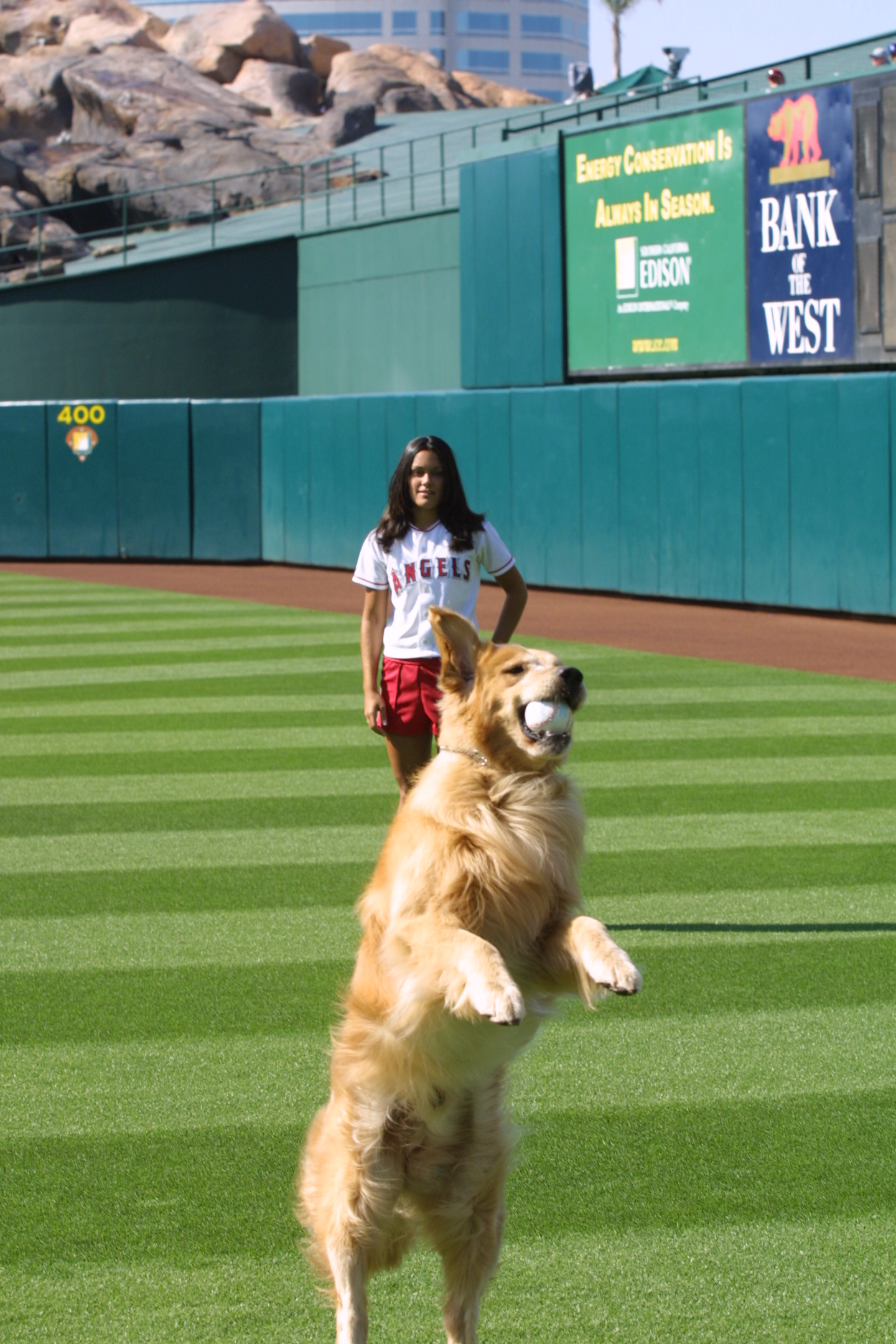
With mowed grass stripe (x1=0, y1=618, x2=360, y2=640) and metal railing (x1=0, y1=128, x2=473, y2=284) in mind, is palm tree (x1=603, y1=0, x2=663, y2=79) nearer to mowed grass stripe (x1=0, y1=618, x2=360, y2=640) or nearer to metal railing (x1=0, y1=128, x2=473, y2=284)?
metal railing (x1=0, y1=128, x2=473, y2=284)

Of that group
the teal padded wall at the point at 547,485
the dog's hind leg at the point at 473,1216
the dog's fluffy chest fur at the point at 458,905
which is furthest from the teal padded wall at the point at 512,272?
the dog's hind leg at the point at 473,1216

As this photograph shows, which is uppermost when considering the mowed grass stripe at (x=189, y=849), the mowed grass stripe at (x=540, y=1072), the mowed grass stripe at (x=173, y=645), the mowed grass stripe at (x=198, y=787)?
the mowed grass stripe at (x=173, y=645)

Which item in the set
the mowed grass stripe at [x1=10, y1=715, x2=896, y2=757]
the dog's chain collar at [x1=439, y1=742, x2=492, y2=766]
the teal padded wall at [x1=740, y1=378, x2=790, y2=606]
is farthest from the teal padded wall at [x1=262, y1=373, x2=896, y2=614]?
the dog's chain collar at [x1=439, y1=742, x2=492, y2=766]

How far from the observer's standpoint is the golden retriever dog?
3.53 meters

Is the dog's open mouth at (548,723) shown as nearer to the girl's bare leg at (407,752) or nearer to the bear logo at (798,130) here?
the girl's bare leg at (407,752)

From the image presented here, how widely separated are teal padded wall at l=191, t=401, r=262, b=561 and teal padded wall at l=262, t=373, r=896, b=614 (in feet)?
6.57

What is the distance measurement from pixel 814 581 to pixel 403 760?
1319cm

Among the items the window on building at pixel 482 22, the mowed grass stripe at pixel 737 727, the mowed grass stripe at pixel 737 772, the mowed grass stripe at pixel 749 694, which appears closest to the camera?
the mowed grass stripe at pixel 737 772

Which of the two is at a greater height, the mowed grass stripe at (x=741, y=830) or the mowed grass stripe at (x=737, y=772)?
the mowed grass stripe at (x=737, y=772)

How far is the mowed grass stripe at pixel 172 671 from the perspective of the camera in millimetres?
15094

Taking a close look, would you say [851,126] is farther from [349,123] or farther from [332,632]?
[349,123]

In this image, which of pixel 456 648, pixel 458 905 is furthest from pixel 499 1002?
pixel 456 648

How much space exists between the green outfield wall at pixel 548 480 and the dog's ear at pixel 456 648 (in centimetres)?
1513

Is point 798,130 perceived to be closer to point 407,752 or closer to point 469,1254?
point 407,752
